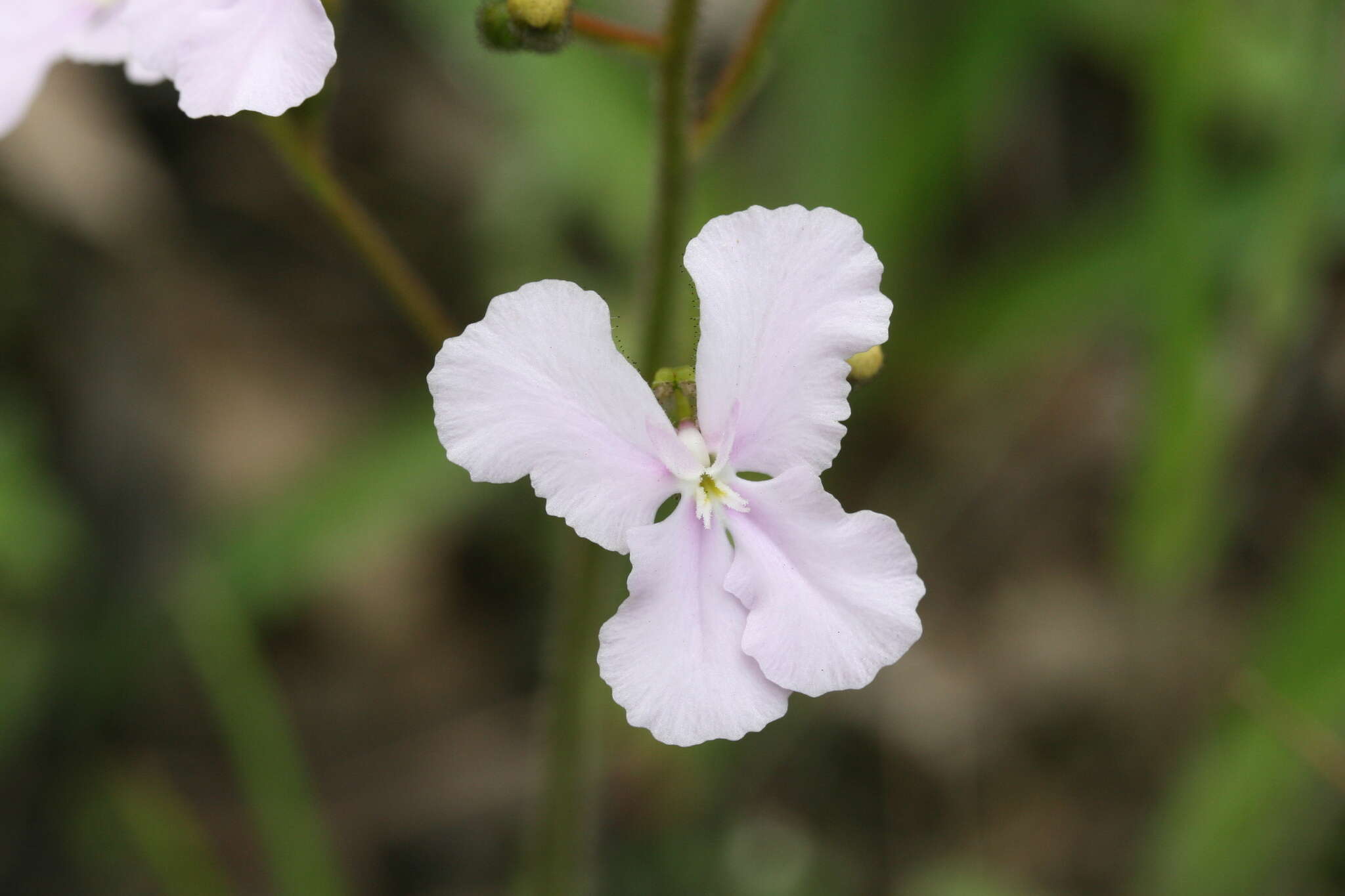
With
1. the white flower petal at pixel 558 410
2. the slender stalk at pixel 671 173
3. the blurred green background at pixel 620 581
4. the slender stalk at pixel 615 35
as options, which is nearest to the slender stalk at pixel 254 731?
the blurred green background at pixel 620 581

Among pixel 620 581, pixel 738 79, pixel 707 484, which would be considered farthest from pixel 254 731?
pixel 738 79

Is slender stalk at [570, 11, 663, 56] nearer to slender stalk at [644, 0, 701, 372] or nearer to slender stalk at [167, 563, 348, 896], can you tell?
slender stalk at [644, 0, 701, 372]

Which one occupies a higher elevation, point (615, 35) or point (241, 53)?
point (615, 35)

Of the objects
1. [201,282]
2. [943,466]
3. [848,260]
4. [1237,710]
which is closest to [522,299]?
[848,260]

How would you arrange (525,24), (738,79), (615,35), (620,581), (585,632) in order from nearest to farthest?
1. (525,24)
2. (615,35)
3. (738,79)
4. (585,632)
5. (620,581)

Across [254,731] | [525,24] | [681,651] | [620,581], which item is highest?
[525,24]

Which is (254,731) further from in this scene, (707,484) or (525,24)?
(525,24)
